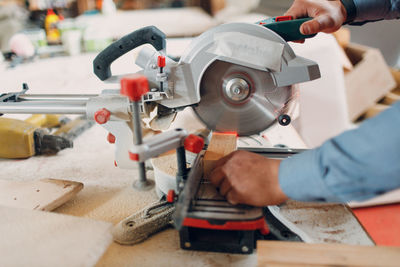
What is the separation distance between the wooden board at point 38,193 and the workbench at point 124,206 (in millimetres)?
56

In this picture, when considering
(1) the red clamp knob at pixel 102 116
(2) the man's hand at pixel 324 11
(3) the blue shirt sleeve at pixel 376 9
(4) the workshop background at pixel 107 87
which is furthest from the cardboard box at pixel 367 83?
(1) the red clamp knob at pixel 102 116

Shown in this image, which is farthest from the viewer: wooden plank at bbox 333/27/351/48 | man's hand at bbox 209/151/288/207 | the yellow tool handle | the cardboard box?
wooden plank at bbox 333/27/351/48

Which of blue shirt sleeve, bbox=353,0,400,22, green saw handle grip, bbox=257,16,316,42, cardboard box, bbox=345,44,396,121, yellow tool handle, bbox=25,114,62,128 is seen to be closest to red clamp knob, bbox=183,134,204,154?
green saw handle grip, bbox=257,16,316,42

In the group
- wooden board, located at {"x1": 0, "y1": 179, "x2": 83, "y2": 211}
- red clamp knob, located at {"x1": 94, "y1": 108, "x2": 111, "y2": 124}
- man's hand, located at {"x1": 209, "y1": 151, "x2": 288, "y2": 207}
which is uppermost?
red clamp knob, located at {"x1": 94, "y1": 108, "x2": 111, "y2": 124}

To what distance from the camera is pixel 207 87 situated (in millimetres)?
1047

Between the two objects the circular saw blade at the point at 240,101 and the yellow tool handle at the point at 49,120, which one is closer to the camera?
the circular saw blade at the point at 240,101

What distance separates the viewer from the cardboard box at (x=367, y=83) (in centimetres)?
276

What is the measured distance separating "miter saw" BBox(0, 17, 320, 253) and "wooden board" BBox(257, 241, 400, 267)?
4.6 inches

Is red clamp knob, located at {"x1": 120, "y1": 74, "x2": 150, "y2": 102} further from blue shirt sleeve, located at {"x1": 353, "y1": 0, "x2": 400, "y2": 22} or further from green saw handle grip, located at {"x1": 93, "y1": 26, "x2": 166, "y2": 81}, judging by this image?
blue shirt sleeve, located at {"x1": 353, "y1": 0, "x2": 400, "y2": 22}

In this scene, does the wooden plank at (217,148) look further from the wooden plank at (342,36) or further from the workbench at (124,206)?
the wooden plank at (342,36)

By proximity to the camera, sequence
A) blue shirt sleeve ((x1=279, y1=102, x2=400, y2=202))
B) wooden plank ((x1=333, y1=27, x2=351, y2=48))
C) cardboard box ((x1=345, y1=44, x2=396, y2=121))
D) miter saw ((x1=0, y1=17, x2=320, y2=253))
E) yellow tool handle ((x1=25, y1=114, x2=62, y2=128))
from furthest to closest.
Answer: wooden plank ((x1=333, y1=27, x2=351, y2=48)) < cardboard box ((x1=345, y1=44, x2=396, y2=121)) < yellow tool handle ((x1=25, y1=114, x2=62, y2=128)) < miter saw ((x1=0, y1=17, x2=320, y2=253)) < blue shirt sleeve ((x1=279, y1=102, x2=400, y2=202))

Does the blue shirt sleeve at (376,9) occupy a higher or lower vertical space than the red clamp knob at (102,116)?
higher

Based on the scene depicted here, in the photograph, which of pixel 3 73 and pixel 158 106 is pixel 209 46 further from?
pixel 3 73

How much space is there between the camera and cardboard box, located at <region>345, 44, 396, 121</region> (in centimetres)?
276
